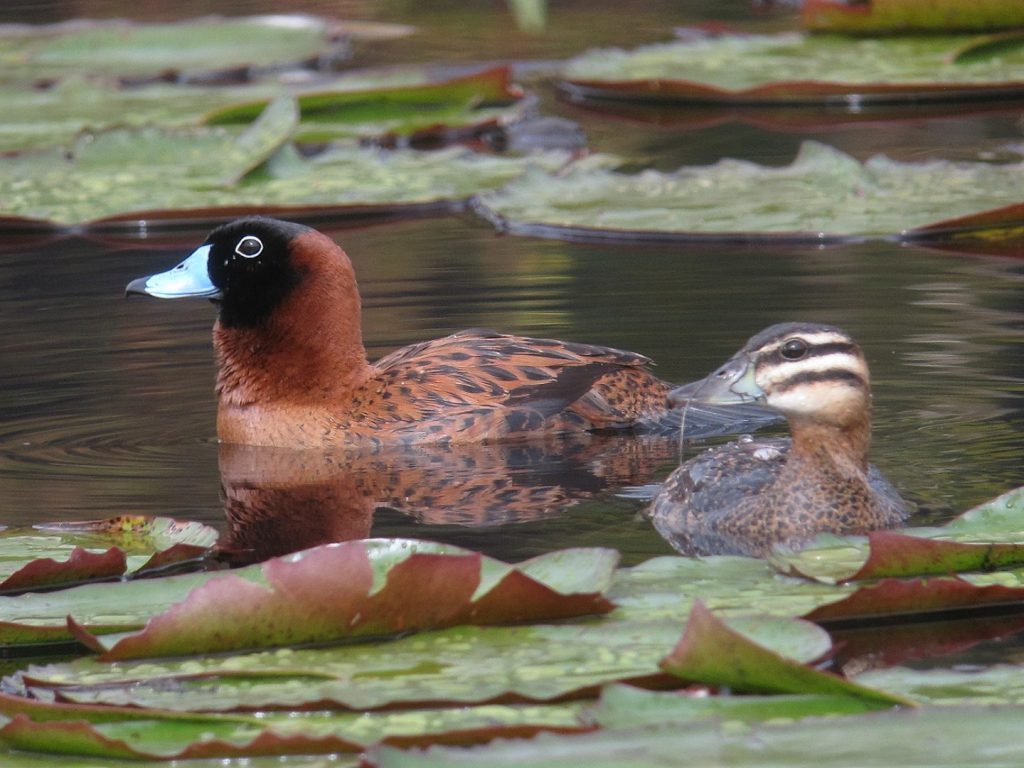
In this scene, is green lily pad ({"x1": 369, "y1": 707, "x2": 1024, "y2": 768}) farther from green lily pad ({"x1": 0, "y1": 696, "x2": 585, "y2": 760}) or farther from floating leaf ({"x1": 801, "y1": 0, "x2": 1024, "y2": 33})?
floating leaf ({"x1": 801, "y1": 0, "x2": 1024, "y2": 33})

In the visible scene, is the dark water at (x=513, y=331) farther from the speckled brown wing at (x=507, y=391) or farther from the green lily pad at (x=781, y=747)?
the green lily pad at (x=781, y=747)

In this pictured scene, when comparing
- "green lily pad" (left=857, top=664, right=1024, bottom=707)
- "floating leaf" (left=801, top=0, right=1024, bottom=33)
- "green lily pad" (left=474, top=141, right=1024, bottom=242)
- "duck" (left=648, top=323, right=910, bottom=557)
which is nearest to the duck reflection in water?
"duck" (left=648, top=323, right=910, bottom=557)

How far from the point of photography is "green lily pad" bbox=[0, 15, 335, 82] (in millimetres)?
14648

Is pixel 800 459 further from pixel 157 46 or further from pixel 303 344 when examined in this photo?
pixel 157 46

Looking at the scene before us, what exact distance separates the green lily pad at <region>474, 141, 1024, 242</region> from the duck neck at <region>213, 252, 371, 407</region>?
232 cm

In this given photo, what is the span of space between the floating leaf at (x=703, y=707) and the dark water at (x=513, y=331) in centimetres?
195

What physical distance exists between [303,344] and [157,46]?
8143 millimetres

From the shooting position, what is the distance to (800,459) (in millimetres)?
6078

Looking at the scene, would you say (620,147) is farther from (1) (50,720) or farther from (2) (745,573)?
(1) (50,720)

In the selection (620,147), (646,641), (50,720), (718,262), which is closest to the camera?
(50,720)

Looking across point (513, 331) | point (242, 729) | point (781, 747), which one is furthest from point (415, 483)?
point (781, 747)

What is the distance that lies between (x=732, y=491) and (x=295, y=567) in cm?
232

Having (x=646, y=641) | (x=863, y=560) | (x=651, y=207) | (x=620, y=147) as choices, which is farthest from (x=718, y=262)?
(x=646, y=641)

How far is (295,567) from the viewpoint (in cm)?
429
